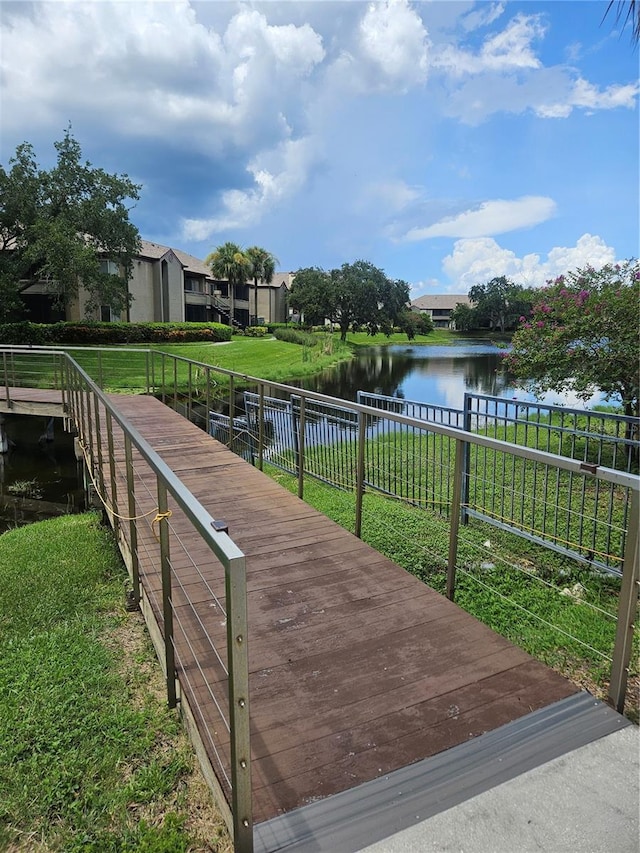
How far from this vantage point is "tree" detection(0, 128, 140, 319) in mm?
19672

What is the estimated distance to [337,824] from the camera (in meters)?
1.78

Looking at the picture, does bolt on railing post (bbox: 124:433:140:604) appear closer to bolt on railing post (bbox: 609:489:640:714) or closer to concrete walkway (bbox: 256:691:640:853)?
concrete walkway (bbox: 256:691:640:853)

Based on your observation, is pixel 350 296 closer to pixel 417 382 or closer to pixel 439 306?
pixel 417 382

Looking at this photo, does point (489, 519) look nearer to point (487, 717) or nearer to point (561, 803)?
point (487, 717)

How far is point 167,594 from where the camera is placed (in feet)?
8.12

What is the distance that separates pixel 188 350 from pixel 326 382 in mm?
7731

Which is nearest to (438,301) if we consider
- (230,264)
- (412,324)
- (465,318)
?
(465,318)

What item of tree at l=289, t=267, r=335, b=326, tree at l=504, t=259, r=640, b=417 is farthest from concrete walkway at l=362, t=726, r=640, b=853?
tree at l=289, t=267, r=335, b=326

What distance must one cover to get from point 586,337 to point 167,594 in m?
7.13

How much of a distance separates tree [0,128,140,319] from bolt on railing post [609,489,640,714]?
2073 cm

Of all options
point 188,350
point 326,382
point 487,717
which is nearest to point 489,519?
point 487,717

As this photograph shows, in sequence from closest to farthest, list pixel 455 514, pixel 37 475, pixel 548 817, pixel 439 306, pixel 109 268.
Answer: pixel 548 817 → pixel 455 514 → pixel 37 475 → pixel 109 268 → pixel 439 306

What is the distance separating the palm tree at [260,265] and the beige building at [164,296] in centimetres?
156

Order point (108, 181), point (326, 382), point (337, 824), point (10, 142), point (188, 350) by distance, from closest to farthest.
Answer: point (337, 824)
point (10, 142)
point (108, 181)
point (326, 382)
point (188, 350)
